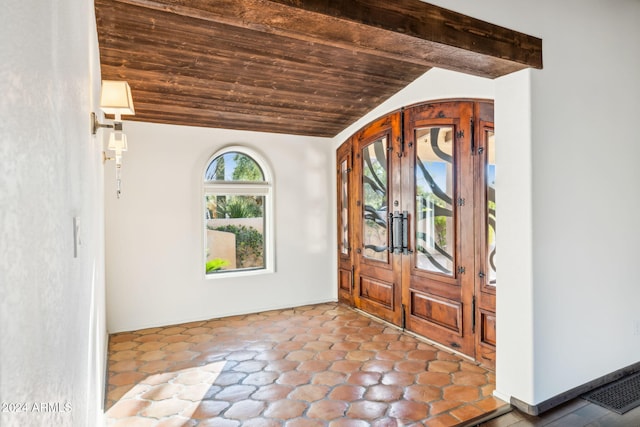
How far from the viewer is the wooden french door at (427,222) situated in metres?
3.51

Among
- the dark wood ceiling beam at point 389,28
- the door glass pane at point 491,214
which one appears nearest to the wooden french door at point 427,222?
the door glass pane at point 491,214

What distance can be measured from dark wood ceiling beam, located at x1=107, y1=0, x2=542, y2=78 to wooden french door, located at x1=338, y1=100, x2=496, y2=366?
1.01 m

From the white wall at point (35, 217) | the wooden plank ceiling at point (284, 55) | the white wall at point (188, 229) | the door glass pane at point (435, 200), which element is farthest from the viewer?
the white wall at point (188, 229)

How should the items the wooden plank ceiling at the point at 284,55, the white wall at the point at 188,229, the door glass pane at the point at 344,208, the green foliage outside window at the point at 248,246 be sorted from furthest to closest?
1. the door glass pane at the point at 344,208
2. the green foliage outside window at the point at 248,246
3. the white wall at the point at 188,229
4. the wooden plank ceiling at the point at 284,55

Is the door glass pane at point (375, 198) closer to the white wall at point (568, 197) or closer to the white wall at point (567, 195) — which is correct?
the white wall at point (567, 195)

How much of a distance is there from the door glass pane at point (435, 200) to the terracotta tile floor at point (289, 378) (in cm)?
95

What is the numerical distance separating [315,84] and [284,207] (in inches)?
75.4

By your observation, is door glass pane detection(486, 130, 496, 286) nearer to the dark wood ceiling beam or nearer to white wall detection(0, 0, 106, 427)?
the dark wood ceiling beam

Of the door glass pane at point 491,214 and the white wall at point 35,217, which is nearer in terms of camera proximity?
the white wall at point 35,217

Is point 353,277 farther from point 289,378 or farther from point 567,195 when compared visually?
point 567,195

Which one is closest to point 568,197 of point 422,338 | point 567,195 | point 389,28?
point 567,195

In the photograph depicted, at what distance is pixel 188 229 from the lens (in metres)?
4.85

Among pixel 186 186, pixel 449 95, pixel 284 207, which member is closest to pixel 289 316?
pixel 284 207

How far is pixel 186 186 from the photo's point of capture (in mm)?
4832
